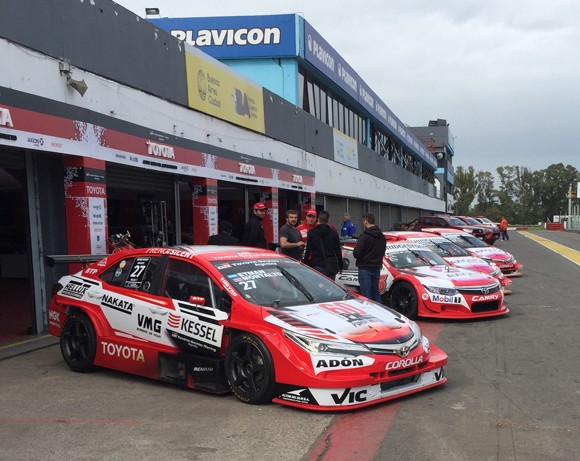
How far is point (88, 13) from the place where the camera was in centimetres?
907

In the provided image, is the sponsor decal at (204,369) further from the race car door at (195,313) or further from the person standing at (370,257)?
the person standing at (370,257)

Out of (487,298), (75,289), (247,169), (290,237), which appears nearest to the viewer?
(75,289)

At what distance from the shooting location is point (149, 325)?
5.71m

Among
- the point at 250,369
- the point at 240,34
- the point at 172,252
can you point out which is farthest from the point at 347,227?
the point at 250,369

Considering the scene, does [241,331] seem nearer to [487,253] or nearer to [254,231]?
[254,231]

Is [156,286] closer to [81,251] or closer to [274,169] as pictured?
[81,251]

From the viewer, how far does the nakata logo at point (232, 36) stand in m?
19.6

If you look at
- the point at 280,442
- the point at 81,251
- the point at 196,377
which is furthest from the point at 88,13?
the point at 280,442

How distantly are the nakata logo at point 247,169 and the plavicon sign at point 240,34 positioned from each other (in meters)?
5.91

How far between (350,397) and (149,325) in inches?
82.9

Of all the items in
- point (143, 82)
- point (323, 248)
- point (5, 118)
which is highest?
point (143, 82)

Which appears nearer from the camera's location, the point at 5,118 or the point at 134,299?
the point at 134,299

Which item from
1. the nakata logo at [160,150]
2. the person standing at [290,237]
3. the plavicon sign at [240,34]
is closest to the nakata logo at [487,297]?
the person standing at [290,237]

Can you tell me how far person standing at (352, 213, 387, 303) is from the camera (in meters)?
8.62
